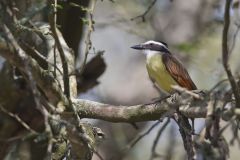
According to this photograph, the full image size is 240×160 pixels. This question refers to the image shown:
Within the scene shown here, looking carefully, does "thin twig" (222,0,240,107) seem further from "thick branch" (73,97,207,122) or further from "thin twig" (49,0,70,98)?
"thin twig" (49,0,70,98)

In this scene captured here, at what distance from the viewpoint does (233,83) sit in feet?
8.75

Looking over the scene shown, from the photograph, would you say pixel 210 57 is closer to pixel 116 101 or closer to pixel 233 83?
pixel 116 101

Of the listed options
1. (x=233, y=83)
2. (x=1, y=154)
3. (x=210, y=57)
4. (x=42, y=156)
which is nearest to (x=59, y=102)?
(x=233, y=83)

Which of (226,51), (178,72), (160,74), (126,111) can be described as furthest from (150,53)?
(226,51)

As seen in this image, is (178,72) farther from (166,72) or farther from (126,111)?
(126,111)

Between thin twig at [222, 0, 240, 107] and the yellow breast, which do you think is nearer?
thin twig at [222, 0, 240, 107]

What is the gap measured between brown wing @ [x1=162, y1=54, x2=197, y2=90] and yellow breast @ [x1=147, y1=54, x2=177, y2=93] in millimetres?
41

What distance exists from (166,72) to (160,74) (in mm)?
53

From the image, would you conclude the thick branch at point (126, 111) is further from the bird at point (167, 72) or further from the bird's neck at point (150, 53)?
the bird's neck at point (150, 53)

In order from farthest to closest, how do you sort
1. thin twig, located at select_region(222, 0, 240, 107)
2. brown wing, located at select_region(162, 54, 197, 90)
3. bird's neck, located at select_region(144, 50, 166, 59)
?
bird's neck, located at select_region(144, 50, 166, 59)
brown wing, located at select_region(162, 54, 197, 90)
thin twig, located at select_region(222, 0, 240, 107)

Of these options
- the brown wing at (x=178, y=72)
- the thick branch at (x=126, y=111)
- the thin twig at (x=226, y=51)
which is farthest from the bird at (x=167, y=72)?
the thin twig at (x=226, y=51)

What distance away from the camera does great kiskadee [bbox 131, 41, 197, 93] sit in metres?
5.28

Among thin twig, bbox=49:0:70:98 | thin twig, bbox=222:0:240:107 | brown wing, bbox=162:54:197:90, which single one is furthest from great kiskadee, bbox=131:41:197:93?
thin twig, bbox=222:0:240:107

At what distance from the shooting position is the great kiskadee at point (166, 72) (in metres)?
5.28
